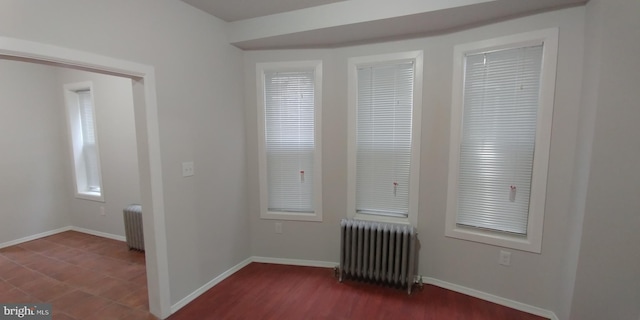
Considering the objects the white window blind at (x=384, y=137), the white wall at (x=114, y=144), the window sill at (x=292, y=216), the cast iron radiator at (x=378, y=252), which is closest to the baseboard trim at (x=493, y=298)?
the cast iron radiator at (x=378, y=252)

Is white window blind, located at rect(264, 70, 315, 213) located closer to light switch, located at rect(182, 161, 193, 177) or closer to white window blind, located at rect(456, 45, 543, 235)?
light switch, located at rect(182, 161, 193, 177)

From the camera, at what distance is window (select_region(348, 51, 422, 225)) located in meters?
2.45

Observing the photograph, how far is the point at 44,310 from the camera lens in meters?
2.13

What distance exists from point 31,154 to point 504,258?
238 inches

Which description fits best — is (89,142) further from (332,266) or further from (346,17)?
(346,17)

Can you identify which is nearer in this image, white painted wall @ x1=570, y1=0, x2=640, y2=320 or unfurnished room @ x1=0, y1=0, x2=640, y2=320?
white painted wall @ x1=570, y1=0, x2=640, y2=320

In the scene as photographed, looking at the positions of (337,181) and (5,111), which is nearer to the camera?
(337,181)

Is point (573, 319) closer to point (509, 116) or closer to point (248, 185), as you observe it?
point (509, 116)

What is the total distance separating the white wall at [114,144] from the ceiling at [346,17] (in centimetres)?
202

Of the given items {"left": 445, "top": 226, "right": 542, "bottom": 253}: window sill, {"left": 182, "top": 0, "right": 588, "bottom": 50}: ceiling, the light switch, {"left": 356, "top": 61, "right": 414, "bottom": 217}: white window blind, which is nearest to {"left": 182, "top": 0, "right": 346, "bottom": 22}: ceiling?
{"left": 182, "top": 0, "right": 588, "bottom": 50}: ceiling

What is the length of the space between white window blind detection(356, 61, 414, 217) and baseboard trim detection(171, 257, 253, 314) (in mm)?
1522

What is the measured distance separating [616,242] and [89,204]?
5.92 meters

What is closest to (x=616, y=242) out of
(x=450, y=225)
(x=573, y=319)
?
(x=573, y=319)

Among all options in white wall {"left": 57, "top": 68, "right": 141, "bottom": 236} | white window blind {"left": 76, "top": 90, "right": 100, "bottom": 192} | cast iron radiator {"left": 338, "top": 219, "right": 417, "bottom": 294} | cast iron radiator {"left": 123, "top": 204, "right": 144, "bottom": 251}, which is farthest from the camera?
white window blind {"left": 76, "top": 90, "right": 100, "bottom": 192}
